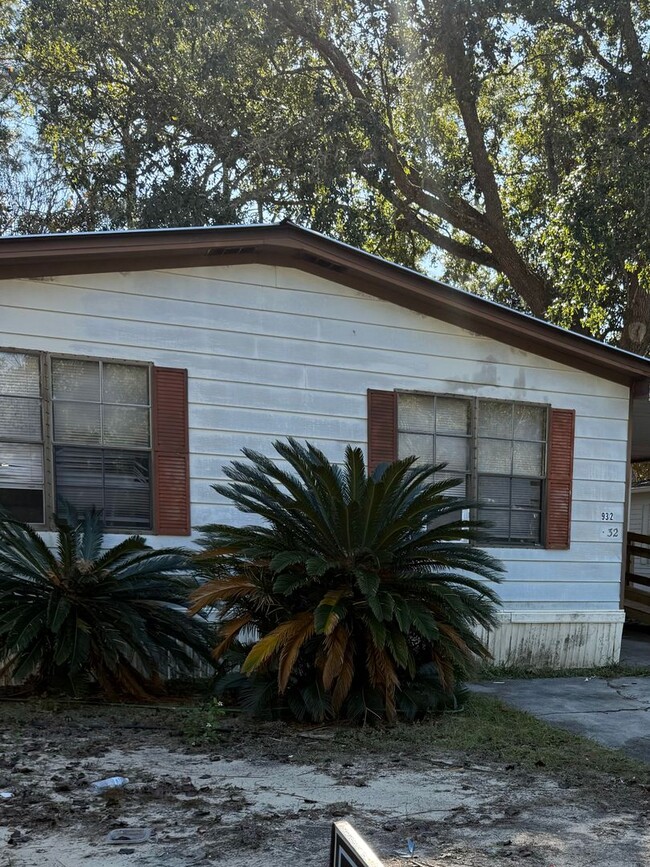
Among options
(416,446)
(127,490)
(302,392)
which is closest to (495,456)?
(416,446)

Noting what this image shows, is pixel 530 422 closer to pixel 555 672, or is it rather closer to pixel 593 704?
pixel 555 672

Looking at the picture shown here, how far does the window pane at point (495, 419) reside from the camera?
31.3 ft

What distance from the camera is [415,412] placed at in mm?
9242

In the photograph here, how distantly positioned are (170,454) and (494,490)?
374 cm

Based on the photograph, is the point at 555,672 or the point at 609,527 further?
the point at 609,527

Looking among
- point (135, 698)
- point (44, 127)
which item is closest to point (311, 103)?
point (44, 127)

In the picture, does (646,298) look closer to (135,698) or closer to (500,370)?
(500,370)

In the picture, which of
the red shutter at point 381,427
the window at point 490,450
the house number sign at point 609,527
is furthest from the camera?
the house number sign at point 609,527

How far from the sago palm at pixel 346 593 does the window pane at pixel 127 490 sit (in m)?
1.23

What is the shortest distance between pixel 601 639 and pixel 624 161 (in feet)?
28.6

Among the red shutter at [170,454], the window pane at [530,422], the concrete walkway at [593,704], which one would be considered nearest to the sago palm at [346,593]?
the red shutter at [170,454]

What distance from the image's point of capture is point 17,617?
664 cm

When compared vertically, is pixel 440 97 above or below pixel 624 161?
above

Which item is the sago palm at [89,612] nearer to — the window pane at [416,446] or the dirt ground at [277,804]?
the dirt ground at [277,804]
